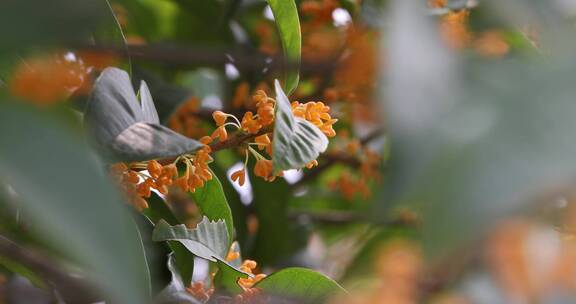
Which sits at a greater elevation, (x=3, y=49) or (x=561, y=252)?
(x=3, y=49)

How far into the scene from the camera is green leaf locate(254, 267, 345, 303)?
63 centimetres

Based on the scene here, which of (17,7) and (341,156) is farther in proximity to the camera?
(341,156)

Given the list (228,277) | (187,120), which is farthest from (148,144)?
(187,120)

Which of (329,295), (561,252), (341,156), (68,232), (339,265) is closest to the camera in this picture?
(68,232)

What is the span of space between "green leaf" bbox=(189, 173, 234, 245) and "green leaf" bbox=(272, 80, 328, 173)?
21 centimetres

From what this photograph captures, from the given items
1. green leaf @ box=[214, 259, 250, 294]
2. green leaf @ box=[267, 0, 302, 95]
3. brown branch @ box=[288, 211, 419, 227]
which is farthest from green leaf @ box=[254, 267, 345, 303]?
brown branch @ box=[288, 211, 419, 227]

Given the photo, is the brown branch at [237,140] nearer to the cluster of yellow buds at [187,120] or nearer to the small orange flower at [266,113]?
the small orange flower at [266,113]

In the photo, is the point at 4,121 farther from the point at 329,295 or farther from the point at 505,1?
the point at 329,295

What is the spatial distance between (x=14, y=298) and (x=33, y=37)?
0.45m

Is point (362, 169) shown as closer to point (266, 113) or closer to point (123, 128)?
point (266, 113)

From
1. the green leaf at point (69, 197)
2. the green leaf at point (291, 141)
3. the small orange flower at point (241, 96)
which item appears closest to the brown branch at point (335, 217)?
the small orange flower at point (241, 96)

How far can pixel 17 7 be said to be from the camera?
8.9 inches

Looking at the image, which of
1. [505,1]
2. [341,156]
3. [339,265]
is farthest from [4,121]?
[339,265]

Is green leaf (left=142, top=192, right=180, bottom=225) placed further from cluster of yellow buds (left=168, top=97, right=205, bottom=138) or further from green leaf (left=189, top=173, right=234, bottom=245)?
cluster of yellow buds (left=168, top=97, right=205, bottom=138)
